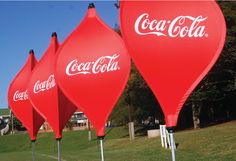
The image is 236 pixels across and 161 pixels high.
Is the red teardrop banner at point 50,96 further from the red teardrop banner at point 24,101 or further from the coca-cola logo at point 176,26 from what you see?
the coca-cola logo at point 176,26

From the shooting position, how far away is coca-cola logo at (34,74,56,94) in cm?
933

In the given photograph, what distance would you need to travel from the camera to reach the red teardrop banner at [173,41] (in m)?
5.98

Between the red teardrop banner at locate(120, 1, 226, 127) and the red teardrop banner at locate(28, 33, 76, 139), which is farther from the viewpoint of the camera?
the red teardrop banner at locate(28, 33, 76, 139)

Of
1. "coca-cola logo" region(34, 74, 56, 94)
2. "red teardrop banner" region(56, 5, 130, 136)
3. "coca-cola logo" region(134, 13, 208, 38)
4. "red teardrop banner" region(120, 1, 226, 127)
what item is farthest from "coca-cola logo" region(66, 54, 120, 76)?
"coca-cola logo" region(34, 74, 56, 94)

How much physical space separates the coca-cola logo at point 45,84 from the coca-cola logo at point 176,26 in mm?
3720

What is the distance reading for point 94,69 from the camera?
24.9 ft

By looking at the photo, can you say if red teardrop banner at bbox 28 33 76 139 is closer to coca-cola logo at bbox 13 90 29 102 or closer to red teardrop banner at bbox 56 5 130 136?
coca-cola logo at bbox 13 90 29 102

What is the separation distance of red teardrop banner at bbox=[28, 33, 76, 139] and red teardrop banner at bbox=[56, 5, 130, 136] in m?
1.54

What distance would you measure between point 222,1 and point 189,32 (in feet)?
83.5

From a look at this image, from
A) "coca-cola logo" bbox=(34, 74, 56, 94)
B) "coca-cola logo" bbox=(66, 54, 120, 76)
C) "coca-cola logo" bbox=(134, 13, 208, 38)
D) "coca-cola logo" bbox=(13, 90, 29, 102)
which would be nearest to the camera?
"coca-cola logo" bbox=(134, 13, 208, 38)

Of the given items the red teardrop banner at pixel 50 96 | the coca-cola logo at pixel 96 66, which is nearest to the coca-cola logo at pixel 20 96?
the red teardrop banner at pixel 50 96

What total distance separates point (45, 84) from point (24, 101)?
6.39 feet

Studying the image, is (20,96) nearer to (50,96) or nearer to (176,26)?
(50,96)

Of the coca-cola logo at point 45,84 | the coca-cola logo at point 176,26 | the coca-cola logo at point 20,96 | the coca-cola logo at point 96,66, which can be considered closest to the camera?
the coca-cola logo at point 176,26
